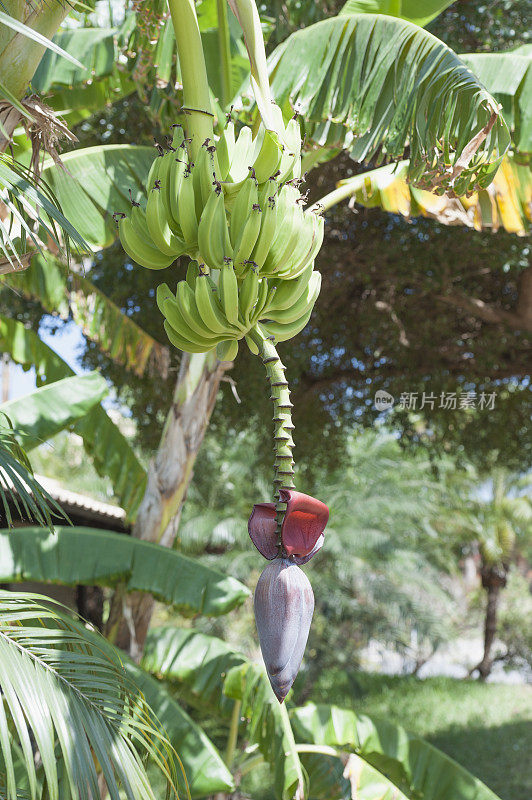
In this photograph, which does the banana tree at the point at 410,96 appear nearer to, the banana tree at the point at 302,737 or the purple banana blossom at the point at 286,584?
the purple banana blossom at the point at 286,584

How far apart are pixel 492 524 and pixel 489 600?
1.52 meters

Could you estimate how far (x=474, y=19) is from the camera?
5.34 m

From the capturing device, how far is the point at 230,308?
55.9 inches

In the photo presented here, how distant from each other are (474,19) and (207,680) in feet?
16.7

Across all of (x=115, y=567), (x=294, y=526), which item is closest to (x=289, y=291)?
(x=294, y=526)

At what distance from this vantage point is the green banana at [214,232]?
1.48 meters

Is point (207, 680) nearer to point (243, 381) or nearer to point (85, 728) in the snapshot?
point (85, 728)

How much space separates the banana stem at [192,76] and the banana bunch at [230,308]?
30cm

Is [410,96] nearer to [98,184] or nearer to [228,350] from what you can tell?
[228,350]

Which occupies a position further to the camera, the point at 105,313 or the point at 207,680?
the point at 105,313

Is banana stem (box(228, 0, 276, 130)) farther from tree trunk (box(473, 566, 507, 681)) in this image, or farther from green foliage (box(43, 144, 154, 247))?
tree trunk (box(473, 566, 507, 681))

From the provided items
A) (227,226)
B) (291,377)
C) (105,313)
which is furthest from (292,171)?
(291,377)

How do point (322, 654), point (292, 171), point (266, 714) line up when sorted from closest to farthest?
1. point (292, 171)
2. point (266, 714)
3. point (322, 654)

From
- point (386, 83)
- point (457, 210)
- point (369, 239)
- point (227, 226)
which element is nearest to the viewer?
point (227, 226)
